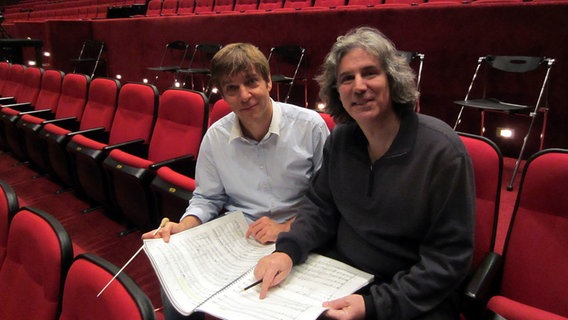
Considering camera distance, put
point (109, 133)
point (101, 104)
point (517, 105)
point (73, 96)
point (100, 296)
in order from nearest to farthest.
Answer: point (100, 296) → point (517, 105) → point (109, 133) → point (101, 104) → point (73, 96)

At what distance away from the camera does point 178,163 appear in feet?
6.70

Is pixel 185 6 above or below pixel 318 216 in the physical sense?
above

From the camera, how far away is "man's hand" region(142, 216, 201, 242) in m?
1.14

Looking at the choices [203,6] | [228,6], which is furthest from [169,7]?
[228,6]

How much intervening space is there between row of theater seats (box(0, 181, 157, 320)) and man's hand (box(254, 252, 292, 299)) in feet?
0.90

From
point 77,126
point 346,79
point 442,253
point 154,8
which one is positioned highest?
point 154,8

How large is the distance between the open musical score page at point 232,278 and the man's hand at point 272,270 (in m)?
0.02

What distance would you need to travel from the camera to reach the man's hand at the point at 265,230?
1.18 meters

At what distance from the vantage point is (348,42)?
1.00 m

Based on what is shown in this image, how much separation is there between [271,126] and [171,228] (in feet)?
1.52

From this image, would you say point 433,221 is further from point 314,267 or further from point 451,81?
point 451,81

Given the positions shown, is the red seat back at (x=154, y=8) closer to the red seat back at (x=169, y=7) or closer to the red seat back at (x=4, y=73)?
the red seat back at (x=169, y=7)

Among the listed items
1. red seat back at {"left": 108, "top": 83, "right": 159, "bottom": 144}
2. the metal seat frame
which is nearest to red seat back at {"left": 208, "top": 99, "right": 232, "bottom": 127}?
red seat back at {"left": 108, "top": 83, "right": 159, "bottom": 144}

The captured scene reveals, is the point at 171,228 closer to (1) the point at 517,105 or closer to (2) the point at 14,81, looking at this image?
(1) the point at 517,105
